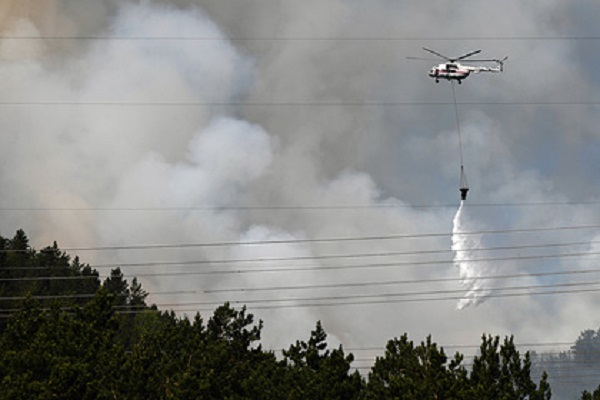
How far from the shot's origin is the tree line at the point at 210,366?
59.7 meters

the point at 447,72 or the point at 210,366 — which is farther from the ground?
the point at 447,72

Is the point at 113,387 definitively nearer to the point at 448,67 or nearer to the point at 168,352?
the point at 168,352

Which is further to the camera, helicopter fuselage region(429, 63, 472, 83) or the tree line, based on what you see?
helicopter fuselage region(429, 63, 472, 83)

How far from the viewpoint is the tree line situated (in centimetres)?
5969

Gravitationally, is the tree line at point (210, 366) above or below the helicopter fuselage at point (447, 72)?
below

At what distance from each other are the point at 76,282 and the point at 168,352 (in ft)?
351

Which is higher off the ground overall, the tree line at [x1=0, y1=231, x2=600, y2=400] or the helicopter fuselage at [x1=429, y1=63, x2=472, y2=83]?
the helicopter fuselage at [x1=429, y1=63, x2=472, y2=83]

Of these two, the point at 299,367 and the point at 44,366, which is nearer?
the point at 44,366

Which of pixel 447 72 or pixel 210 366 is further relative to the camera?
pixel 447 72

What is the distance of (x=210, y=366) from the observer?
74.7m

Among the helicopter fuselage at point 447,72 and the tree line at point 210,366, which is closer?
the tree line at point 210,366

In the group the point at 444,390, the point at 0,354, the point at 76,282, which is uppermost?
the point at 76,282

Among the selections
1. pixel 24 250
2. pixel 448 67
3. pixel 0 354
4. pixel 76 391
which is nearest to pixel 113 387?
pixel 76 391

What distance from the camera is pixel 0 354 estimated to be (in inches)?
2594
